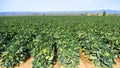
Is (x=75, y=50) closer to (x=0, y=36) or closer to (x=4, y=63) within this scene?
(x=4, y=63)

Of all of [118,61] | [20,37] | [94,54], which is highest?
[20,37]

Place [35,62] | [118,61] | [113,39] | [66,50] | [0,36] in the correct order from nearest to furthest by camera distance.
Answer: [35,62] → [66,50] → [118,61] → [113,39] → [0,36]

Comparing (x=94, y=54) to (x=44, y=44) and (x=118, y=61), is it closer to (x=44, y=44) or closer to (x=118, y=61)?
(x=118, y=61)

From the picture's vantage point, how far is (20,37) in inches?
375

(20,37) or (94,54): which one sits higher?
(20,37)

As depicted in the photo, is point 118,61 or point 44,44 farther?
point 118,61

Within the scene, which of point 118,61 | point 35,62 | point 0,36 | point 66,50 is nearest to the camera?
point 35,62

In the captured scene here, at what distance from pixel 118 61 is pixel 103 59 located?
1.55m

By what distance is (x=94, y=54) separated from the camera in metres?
8.12

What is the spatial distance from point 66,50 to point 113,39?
2.92 metres

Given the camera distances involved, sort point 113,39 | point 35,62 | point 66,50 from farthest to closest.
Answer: point 113,39 → point 66,50 → point 35,62

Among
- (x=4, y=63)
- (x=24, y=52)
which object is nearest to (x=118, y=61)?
(x=24, y=52)

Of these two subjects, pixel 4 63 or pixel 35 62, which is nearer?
pixel 35 62

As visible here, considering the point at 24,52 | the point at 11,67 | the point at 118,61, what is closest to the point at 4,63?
the point at 11,67
